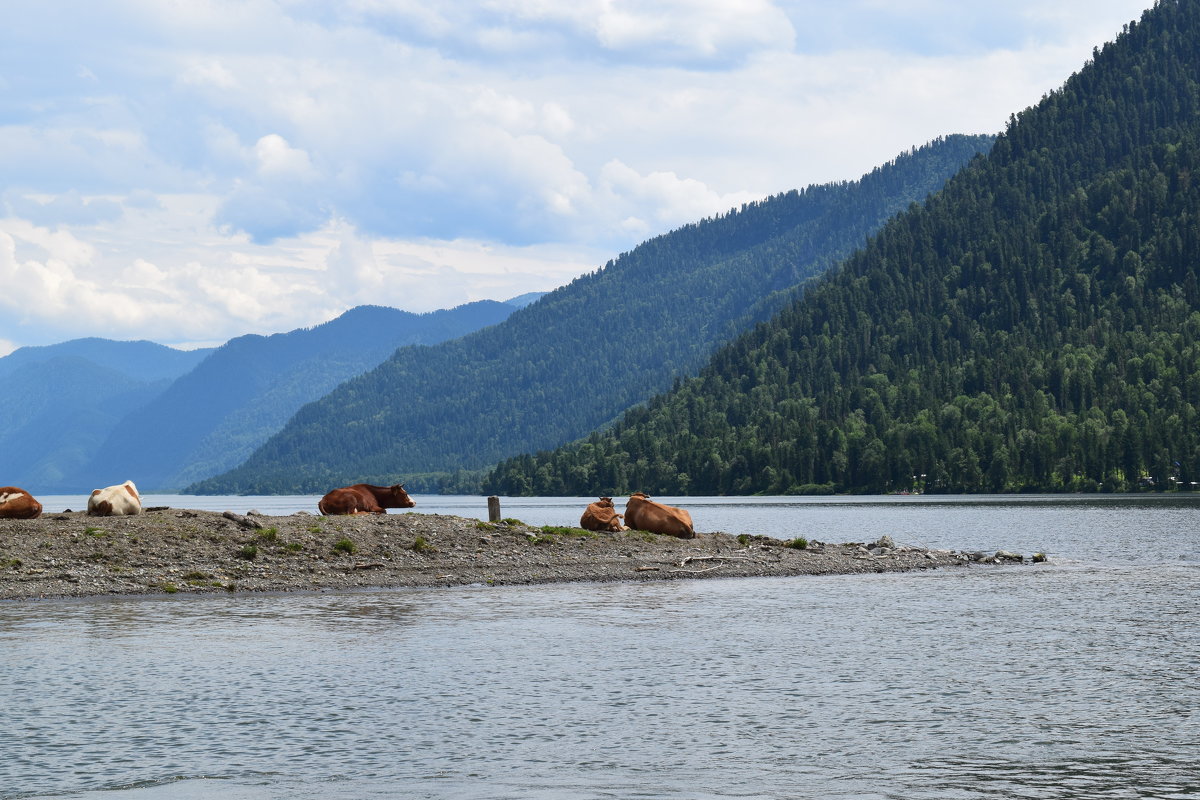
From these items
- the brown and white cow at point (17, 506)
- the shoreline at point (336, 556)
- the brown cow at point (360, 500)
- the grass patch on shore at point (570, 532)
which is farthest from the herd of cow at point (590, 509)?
the brown and white cow at point (17, 506)

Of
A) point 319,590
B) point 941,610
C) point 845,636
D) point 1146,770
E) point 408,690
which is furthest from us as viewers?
point 319,590

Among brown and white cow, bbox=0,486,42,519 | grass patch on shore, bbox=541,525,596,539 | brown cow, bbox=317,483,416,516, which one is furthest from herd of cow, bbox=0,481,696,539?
brown and white cow, bbox=0,486,42,519

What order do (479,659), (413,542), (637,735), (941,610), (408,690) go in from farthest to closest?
(413,542), (941,610), (479,659), (408,690), (637,735)

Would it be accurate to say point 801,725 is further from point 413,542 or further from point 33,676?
point 413,542

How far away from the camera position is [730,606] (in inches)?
1970

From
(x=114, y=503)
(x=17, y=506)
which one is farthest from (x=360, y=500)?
Result: (x=17, y=506)

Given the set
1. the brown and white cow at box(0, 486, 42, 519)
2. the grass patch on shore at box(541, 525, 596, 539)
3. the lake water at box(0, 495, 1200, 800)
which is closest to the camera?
the lake water at box(0, 495, 1200, 800)

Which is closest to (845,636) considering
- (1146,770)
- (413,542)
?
(1146,770)

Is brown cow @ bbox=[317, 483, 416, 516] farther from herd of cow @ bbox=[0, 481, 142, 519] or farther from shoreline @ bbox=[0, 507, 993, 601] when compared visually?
herd of cow @ bbox=[0, 481, 142, 519]

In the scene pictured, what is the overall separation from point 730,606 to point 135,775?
30768 millimetres

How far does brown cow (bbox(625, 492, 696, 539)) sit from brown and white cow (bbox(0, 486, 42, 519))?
111 feet

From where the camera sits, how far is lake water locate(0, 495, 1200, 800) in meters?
22.2

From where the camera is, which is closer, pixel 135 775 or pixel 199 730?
pixel 135 775

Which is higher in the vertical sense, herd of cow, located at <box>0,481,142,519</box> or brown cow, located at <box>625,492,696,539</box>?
herd of cow, located at <box>0,481,142,519</box>
